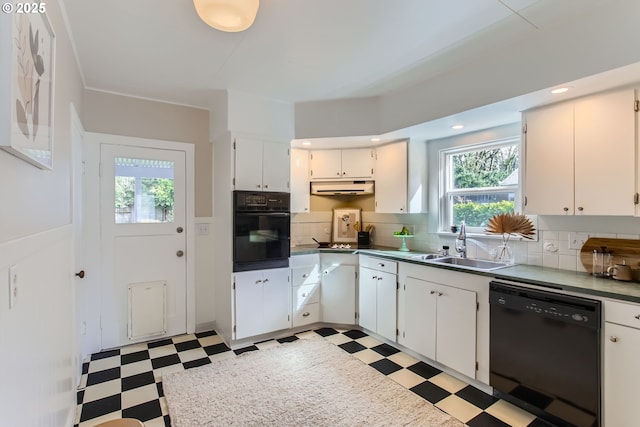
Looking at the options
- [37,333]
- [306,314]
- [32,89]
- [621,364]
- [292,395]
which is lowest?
[292,395]

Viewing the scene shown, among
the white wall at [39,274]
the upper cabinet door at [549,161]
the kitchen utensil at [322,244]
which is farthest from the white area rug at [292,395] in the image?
the upper cabinet door at [549,161]

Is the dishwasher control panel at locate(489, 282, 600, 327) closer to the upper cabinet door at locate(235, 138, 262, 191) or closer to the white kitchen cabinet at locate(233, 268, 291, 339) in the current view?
the white kitchen cabinet at locate(233, 268, 291, 339)

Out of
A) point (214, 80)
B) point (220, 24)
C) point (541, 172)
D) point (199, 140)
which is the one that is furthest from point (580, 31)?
point (199, 140)

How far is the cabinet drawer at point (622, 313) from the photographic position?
1.70 m

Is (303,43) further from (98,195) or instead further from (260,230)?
(98,195)

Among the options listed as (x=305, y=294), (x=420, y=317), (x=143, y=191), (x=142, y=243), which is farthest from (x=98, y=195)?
(x=420, y=317)

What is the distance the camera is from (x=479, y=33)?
2057mm

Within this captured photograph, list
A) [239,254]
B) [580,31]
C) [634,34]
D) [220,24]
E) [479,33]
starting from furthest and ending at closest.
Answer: [239,254] → [479,33] → [580,31] → [634,34] → [220,24]

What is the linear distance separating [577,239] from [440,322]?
1214mm

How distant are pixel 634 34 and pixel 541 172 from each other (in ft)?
3.08

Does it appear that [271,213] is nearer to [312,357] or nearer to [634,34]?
[312,357]

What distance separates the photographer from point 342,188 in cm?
393

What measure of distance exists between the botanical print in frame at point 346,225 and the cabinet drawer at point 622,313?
2660mm

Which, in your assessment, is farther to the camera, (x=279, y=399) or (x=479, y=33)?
(x=279, y=399)
